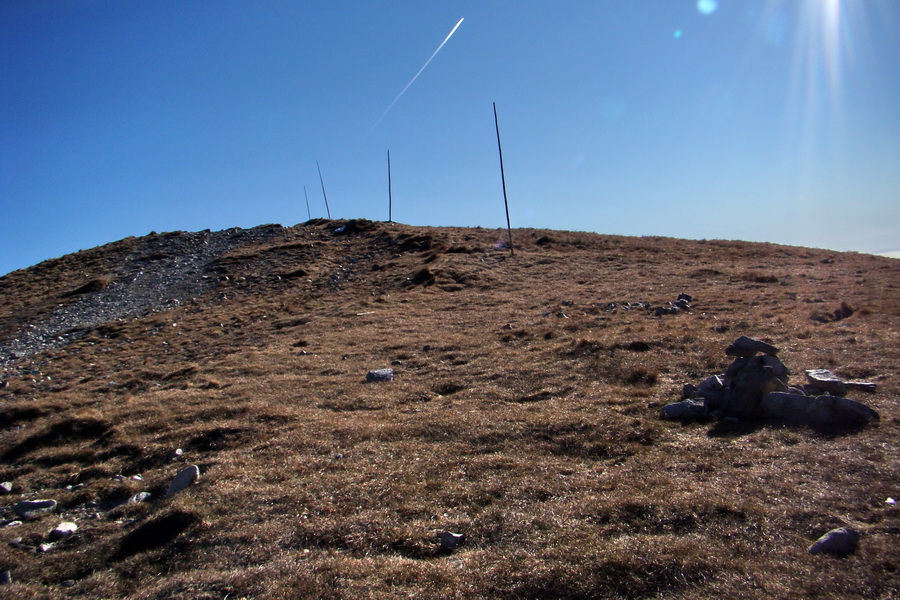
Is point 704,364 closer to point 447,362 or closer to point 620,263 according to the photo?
point 447,362

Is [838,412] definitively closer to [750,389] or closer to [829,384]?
[829,384]

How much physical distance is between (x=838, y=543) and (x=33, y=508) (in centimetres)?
908

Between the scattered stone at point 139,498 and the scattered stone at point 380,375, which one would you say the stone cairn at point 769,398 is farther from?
the scattered stone at point 139,498

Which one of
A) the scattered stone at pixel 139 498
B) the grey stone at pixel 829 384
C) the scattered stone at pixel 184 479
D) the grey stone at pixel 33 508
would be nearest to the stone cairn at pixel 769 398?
the grey stone at pixel 829 384

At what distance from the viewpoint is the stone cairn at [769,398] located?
671 centimetres

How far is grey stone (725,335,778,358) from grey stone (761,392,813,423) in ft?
3.84

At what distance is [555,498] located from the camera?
574 cm

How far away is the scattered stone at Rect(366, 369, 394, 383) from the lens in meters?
11.8

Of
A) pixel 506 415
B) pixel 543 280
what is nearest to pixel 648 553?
pixel 506 415

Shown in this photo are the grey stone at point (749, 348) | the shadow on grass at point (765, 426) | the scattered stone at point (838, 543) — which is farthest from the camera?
the grey stone at point (749, 348)

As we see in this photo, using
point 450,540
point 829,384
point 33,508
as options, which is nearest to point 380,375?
point 33,508

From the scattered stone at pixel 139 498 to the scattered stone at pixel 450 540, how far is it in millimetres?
4359

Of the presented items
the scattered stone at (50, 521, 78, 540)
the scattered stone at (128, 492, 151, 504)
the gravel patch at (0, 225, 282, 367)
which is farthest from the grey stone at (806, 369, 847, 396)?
the gravel patch at (0, 225, 282, 367)

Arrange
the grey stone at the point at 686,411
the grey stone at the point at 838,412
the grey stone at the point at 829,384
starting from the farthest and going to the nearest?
the grey stone at the point at 686,411, the grey stone at the point at 829,384, the grey stone at the point at 838,412
